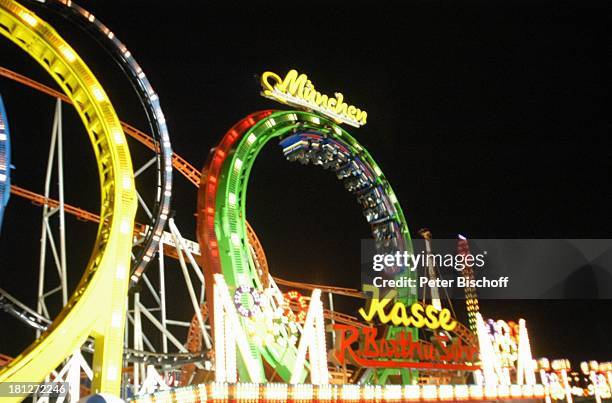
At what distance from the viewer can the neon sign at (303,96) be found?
737 inches

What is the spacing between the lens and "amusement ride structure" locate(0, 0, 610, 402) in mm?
11555

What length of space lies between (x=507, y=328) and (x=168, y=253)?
36.0 feet

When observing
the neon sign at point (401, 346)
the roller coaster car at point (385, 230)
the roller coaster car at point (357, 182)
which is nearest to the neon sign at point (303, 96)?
the roller coaster car at point (357, 182)

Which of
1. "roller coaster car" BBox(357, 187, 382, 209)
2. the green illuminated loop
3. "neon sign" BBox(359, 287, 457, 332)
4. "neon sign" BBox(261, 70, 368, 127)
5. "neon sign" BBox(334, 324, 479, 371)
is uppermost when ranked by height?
"neon sign" BBox(261, 70, 368, 127)

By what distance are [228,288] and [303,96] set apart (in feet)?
23.5

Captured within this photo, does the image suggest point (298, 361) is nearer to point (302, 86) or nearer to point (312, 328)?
point (312, 328)

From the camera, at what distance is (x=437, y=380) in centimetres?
1853

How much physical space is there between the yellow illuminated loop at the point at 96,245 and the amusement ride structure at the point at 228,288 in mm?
20

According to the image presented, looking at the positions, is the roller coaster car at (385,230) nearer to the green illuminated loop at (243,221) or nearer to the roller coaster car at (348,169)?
the roller coaster car at (348,169)

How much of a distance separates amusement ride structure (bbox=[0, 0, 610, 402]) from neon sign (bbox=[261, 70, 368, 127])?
0.05 m

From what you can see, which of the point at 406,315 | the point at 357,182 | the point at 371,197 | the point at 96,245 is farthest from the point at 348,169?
the point at 96,245

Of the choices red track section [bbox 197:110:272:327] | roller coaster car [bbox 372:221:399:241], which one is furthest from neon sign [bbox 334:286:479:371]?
red track section [bbox 197:110:272:327]

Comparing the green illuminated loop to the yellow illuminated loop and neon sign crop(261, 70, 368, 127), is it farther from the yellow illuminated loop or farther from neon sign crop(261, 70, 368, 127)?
the yellow illuminated loop

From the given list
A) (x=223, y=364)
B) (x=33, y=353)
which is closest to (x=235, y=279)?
(x=223, y=364)
